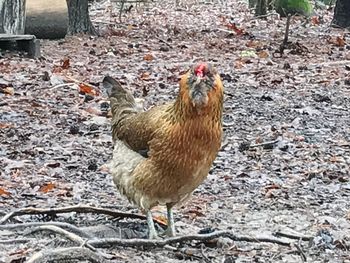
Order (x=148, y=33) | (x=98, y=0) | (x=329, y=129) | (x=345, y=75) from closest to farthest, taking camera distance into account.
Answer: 1. (x=329, y=129)
2. (x=345, y=75)
3. (x=148, y=33)
4. (x=98, y=0)

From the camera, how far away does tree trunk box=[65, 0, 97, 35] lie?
51.3 feet

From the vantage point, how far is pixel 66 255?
12.2 ft

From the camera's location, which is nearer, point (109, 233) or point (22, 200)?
point (109, 233)

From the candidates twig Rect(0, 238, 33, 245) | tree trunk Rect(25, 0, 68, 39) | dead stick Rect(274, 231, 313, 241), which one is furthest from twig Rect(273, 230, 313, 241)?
tree trunk Rect(25, 0, 68, 39)

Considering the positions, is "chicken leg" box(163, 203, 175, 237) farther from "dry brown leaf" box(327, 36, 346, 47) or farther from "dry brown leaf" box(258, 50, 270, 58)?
"dry brown leaf" box(327, 36, 346, 47)

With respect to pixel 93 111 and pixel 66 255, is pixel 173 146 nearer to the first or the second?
pixel 66 255

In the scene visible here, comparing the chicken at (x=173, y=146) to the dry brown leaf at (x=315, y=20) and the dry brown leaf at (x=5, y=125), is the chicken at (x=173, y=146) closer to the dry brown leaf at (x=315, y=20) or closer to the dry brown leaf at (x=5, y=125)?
the dry brown leaf at (x=5, y=125)

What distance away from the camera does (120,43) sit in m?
14.4

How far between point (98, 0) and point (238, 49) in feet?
39.3

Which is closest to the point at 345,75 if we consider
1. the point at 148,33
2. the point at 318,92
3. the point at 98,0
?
the point at 318,92

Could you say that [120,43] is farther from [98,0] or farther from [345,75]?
[98,0]

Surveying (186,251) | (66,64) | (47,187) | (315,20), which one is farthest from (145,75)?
(315,20)

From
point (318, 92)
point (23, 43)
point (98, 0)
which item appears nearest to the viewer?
point (318, 92)

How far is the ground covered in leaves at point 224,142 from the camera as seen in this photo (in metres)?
4.78
